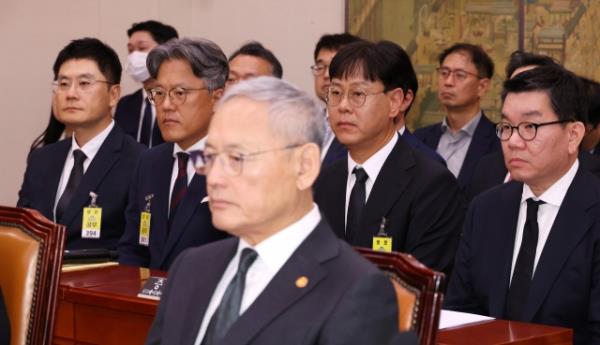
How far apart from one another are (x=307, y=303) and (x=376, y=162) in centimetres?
223

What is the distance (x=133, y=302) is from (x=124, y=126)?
4016 mm

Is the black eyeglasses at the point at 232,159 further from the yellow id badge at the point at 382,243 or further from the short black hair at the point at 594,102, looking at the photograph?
the short black hair at the point at 594,102

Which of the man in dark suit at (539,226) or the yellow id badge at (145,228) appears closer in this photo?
the man in dark suit at (539,226)

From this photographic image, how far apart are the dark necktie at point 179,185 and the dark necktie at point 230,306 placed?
2.16 metres

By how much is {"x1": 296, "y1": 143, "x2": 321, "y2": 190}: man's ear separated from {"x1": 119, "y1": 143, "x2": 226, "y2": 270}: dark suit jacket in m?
2.11

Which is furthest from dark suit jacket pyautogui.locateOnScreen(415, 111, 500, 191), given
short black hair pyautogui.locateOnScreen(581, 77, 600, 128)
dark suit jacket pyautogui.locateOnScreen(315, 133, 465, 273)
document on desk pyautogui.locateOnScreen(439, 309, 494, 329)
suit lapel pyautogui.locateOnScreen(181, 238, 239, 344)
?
suit lapel pyautogui.locateOnScreen(181, 238, 239, 344)

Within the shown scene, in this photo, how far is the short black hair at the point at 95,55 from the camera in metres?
5.46

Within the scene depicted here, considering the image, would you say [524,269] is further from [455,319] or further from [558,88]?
[558,88]

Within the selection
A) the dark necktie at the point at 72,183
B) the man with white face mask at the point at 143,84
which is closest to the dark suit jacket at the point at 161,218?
the dark necktie at the point at 72,183

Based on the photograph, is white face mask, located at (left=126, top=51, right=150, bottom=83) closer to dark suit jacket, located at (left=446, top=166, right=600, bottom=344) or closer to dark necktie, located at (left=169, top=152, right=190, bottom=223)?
dark necktie, located at (left=169, top=152, right=190, bottom=223)

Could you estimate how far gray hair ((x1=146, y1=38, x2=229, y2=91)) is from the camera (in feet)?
15.7

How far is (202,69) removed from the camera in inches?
188

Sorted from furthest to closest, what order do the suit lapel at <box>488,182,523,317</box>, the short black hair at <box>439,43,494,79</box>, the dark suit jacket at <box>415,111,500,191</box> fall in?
the short black hair at <box>439,43,494,79</box>, the dark suit jacket at <box>415,111,500,191</box>, the suit lapel at <box>488,182,523,317</box>

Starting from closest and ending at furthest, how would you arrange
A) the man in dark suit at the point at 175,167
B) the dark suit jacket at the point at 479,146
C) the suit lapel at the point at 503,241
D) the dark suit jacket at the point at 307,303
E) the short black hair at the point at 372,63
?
the dark suit jacket at the point at 307,303
the suit lapel at the point at 503,241
the man in dark suit at the point at 175,167
the short black hair at the point at 372,63
the dark suit jacket at the point at 479,146
